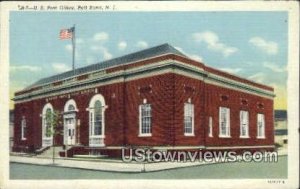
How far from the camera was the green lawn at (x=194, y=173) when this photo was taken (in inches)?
432

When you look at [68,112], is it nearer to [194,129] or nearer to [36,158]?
[36,158]

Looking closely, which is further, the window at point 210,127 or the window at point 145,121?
the window at point 210,127

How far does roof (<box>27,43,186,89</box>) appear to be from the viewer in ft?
37.3

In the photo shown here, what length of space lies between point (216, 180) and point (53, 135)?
4311mm

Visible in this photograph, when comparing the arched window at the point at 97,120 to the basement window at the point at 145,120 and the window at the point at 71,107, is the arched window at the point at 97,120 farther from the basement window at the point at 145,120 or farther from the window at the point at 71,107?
the basement window at the point at 145,120

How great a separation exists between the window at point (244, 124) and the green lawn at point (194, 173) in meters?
1.53

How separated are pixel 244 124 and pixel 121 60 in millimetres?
3154

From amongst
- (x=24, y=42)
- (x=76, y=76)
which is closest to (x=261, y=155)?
(x=76, y=76)

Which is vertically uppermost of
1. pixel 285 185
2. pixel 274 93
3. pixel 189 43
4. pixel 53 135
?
pixel 189 43

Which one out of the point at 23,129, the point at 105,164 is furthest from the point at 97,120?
the point at 23,129

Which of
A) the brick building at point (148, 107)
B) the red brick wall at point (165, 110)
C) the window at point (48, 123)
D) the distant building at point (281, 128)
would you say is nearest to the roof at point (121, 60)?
the brick building at point (148, 107)

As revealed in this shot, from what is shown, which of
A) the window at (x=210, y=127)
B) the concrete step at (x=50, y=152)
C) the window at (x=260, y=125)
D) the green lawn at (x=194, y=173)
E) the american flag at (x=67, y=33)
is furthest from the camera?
the concrete step at (x=50, y=152)

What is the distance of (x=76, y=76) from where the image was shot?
12328mm

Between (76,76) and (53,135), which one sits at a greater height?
(76,76)
